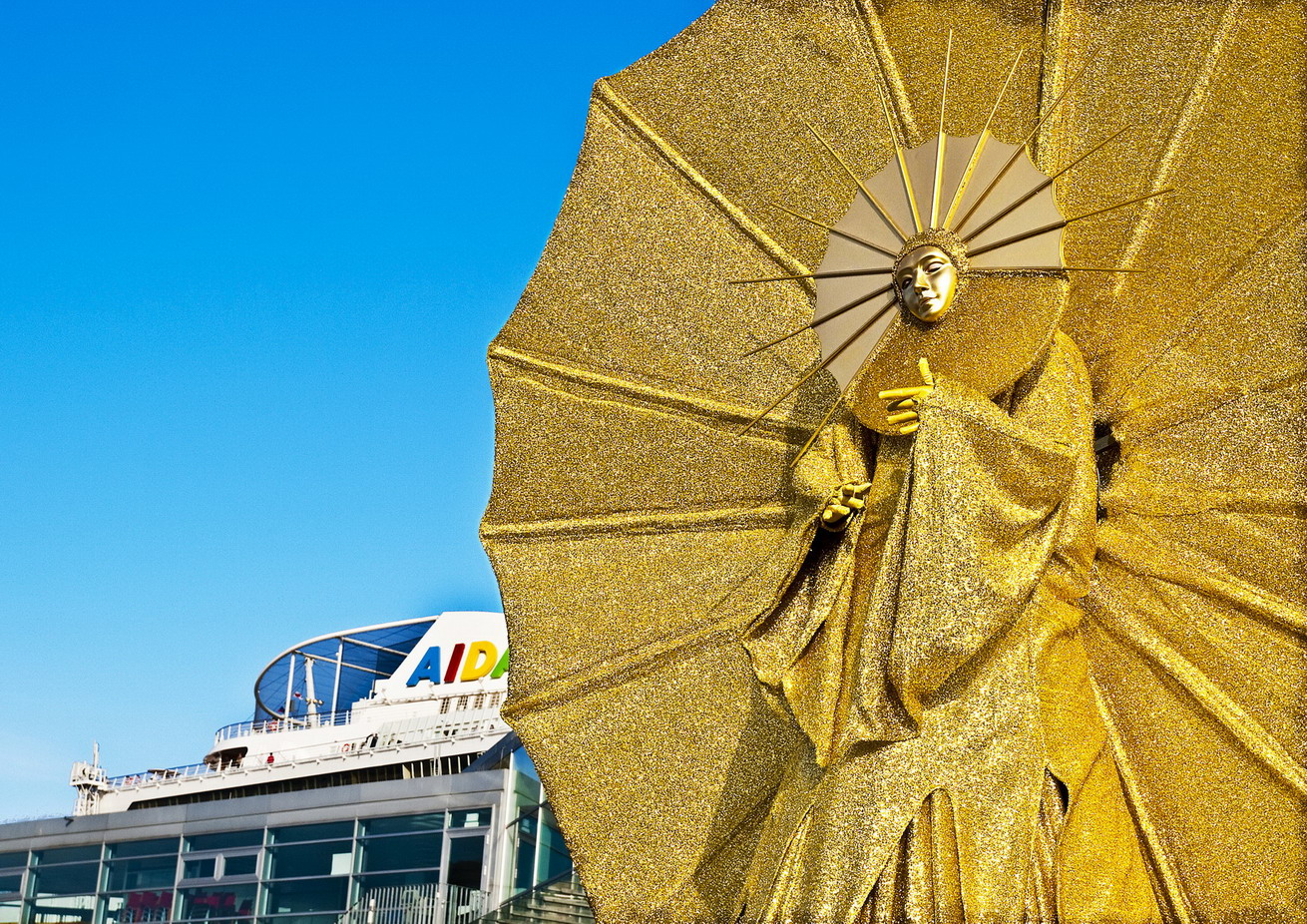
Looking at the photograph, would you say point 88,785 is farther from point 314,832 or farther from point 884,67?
point 884,67

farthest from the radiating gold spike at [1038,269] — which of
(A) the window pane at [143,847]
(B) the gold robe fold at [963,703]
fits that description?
(A) the window pane at [143,847]

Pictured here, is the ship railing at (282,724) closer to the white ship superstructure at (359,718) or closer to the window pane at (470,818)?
the white ship superstructure at (359,718)

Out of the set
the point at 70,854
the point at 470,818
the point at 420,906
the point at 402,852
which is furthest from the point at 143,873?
the point at 420,906

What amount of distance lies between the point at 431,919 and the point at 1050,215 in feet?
38.2

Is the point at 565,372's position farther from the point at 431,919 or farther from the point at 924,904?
the point at 431,919

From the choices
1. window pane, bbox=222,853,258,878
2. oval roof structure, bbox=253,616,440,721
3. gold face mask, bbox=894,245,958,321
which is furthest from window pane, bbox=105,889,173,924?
gold face mask, bbox=894,245,958,321

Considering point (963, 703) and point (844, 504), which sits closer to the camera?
point (963, 703)

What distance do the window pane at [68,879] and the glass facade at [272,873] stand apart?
20 millimetres

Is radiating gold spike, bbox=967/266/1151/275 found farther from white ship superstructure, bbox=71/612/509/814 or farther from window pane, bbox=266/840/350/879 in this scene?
white ship superstructure, bbox=71/612/509/814

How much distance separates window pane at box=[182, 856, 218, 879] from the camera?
66.4 feet

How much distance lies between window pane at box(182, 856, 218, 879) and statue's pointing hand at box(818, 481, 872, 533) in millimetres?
14885

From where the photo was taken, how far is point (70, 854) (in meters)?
22.5

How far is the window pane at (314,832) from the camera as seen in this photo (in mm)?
19219

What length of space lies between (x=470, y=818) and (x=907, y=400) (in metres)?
12.1
